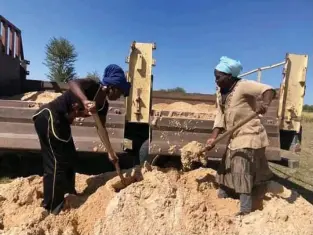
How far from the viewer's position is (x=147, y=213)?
10.5 feet

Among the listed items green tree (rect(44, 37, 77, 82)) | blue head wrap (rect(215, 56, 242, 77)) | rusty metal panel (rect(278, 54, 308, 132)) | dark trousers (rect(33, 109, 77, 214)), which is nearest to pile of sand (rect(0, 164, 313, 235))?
dark trousers (rect(33, 109, 77, 214))

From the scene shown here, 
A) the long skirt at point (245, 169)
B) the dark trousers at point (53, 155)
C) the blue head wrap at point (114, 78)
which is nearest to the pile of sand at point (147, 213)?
the dark trousers at point (53, 155)

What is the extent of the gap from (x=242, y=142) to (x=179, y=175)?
2.96 feet

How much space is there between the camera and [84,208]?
3.42m

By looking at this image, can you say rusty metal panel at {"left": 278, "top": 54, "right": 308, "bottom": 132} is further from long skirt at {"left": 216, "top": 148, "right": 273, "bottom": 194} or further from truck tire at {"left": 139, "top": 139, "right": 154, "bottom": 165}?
truck tire at {"left": 139, "top": 139, "right": 154, "bottom": 165}

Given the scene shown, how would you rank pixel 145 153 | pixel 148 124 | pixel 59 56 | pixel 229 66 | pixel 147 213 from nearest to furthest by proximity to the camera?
pixel 147 213, pixel 229 66, pixel 145 153, pixel 148 124, pixel 59 56

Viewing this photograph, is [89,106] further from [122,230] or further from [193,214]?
[193,214]

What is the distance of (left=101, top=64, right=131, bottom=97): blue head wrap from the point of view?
3340 millimetres

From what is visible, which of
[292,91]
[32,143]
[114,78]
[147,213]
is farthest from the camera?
[292,91]

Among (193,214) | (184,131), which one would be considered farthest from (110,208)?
(184,131)

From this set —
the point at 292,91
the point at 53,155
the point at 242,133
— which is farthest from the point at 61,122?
the point at 292,91

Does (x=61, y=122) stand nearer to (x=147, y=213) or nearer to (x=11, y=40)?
(x=147, y=213)

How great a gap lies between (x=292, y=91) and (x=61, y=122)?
3.05 m

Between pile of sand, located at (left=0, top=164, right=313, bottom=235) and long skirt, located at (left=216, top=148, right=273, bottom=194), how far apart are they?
23 cm
